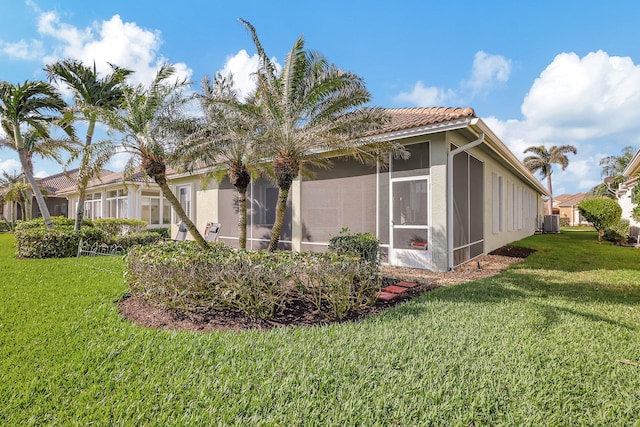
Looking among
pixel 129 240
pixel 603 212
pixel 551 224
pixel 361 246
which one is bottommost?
pixel 129 240

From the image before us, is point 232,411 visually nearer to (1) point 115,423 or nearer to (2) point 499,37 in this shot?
(1) point 115,423

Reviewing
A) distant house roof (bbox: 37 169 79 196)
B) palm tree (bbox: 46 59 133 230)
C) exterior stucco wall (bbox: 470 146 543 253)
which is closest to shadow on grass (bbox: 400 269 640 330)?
exterior stucco wall (bbox: 470 146 543 253)

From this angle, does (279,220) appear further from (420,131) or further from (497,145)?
(497,145)

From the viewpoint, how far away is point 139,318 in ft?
17.0

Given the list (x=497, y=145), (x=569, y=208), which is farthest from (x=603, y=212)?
(x=569, y=208)

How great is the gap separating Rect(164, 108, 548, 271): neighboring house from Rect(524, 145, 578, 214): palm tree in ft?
119

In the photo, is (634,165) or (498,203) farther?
(498,203)

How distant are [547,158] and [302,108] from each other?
48516 millimetres

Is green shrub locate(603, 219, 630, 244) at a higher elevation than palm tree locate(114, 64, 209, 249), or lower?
lower

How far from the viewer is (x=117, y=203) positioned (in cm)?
2547

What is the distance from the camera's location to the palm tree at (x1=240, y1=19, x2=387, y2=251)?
7.29 m

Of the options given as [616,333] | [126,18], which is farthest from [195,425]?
[126,18]

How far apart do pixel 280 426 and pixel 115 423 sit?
1.33m

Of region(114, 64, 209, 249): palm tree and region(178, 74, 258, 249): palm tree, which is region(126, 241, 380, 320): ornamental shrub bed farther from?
region(178, 74, 258, 249): palm tree
